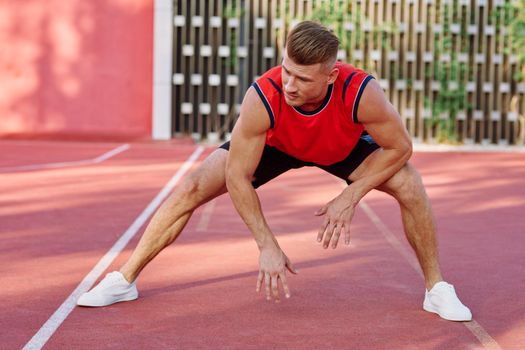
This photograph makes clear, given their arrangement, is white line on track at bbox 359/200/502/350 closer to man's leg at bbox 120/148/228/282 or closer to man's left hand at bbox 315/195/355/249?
man's left hand at bbox 315/195/355/249

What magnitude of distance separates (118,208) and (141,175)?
2.35 metres

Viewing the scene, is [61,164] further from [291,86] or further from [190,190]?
[291,86]

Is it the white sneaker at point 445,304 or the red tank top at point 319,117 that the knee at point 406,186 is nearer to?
the red tank top at point 319,117

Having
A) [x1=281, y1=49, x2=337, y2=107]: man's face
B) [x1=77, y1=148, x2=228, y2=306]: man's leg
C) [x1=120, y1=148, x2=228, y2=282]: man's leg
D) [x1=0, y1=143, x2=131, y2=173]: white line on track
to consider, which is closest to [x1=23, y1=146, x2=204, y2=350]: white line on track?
[x1=77, y1=148, x2=228, y2=306]: man's leg

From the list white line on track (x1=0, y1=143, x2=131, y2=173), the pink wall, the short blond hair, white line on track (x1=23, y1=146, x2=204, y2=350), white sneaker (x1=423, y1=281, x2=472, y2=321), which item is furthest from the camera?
the pink wall

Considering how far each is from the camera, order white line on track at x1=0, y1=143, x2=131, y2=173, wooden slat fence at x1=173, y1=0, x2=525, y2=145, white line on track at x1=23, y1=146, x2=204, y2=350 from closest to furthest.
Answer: white line on track at x1=23, y1=146, x2=204, y2=350 < white line on track at x1=0, y1=143, x2=131, y2=173 < wooden slat fence at x1=173, y1=0, x2=525, y2=145

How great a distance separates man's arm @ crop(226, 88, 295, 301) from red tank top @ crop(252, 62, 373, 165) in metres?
0.05

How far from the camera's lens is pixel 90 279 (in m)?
4.61

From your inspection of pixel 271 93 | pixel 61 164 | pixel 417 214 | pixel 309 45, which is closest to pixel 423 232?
pixel 417 214

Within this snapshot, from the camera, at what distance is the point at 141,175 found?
948 centimetres

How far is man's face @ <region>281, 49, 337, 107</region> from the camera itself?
3482 mm

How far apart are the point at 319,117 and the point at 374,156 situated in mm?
381

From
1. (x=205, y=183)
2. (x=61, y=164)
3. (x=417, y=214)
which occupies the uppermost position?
(x=205, y=183)

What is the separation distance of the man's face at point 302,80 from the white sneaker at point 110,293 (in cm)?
117
